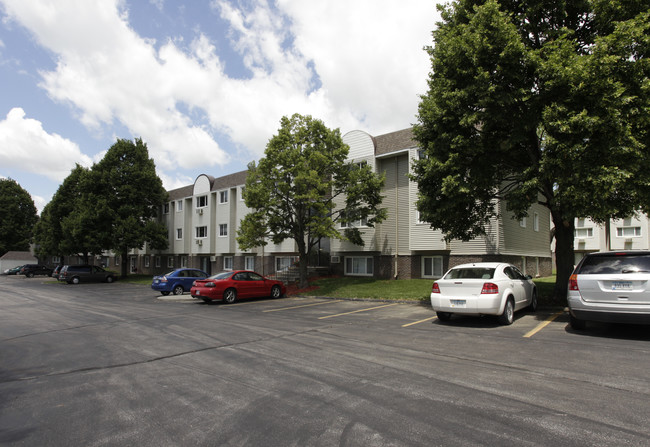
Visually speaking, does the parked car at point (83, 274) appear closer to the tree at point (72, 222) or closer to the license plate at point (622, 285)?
the tree at point (72, 222)

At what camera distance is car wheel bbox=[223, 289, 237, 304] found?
1672 centimetres

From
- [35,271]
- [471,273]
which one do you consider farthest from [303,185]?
[35,271]

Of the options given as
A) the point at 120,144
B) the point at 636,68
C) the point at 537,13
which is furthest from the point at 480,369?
the point at 120,144

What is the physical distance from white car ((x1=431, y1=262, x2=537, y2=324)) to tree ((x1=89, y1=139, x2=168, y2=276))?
35250 mm

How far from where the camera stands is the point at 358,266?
2561 centimetres

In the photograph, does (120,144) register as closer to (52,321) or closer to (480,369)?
(52,321)

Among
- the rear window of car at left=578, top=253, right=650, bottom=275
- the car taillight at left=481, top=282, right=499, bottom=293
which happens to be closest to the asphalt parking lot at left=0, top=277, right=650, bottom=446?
the car taillight at left=481, top=282, right=499, bottom=293

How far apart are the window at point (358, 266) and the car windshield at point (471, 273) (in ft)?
48.6

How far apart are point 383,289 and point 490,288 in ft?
32.7

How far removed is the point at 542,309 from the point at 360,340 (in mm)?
7204

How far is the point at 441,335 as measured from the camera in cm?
845

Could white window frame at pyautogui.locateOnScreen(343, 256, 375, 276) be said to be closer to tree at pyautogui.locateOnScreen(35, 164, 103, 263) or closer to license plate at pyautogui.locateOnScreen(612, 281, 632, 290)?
license plate at pyautogui.locateOnScreen(612, 281, 632, 290)

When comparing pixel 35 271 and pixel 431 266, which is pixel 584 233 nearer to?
pixel 431 266

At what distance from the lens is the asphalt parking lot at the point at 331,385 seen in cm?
376
